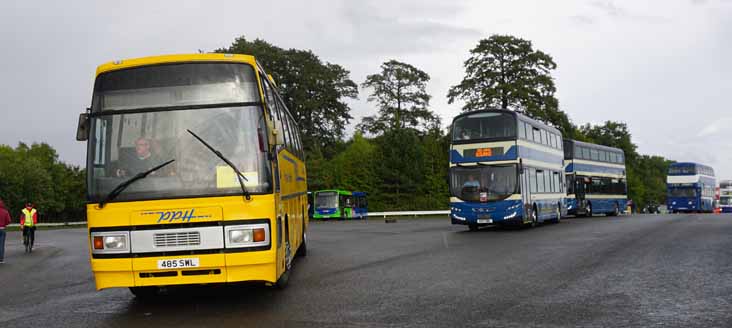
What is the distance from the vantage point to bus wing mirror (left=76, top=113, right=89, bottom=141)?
8.45 m

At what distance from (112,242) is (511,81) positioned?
5288 cm

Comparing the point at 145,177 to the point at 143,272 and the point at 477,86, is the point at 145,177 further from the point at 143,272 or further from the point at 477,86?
the point at 477,86

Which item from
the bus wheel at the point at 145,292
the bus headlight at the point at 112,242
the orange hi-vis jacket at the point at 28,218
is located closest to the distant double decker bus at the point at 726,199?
the orange hi-vis jacket at the point at 28,218

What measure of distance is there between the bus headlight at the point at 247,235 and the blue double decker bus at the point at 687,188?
53981 millimetres

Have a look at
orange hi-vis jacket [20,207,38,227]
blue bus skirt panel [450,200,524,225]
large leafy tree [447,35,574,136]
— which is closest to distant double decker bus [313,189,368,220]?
large leafy tree [447,35,574,136]

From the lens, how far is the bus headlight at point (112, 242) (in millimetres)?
8180

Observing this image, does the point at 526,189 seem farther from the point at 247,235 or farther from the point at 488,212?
the point at 247,235

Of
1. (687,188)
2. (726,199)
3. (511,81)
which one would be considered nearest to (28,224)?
(511,81)

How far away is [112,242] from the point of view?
26.9ft

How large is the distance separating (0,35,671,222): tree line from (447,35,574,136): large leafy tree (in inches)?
3.2

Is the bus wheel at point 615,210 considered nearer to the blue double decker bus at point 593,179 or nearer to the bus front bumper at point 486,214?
the blue double decker bus at point 593,179

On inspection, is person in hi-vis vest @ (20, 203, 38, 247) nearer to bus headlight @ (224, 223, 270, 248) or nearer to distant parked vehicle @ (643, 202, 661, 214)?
bus headlight @ (224, 223, 270, 248)

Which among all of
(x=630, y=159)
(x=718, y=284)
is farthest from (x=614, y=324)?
(x=630, y=159)

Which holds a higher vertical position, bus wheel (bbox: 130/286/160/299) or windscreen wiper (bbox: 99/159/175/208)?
windscreen wiper (bbox: 99/159/175/208)
